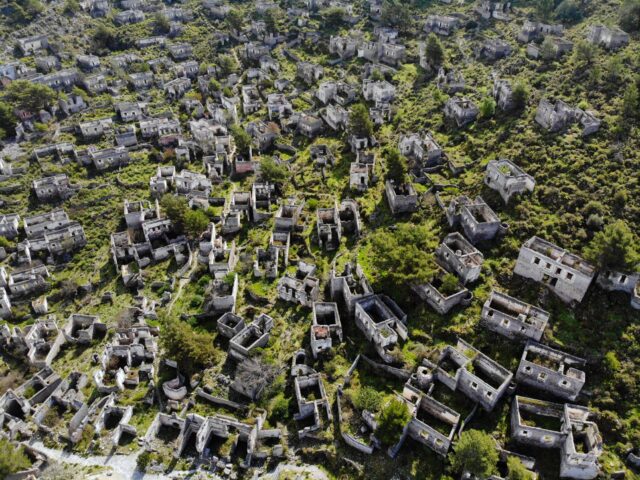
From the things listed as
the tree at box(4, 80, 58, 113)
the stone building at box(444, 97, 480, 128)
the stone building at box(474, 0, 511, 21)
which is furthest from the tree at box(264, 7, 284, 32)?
the stone building at box(444, 97, 480, 128)

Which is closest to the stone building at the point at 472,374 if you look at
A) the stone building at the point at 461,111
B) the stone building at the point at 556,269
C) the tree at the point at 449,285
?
the tree at the point at 449,285

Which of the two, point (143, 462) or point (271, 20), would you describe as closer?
point (143, 462)

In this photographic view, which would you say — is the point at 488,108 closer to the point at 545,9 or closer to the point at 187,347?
the point at 545,9

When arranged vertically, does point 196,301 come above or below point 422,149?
below

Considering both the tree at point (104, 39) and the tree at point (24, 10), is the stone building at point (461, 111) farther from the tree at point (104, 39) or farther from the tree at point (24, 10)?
the tree at point (24, 10)

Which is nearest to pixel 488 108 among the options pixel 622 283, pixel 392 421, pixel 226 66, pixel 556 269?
pixel 556 269

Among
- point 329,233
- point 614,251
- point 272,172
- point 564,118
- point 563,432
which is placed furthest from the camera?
point 272,172
